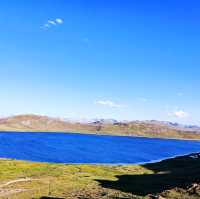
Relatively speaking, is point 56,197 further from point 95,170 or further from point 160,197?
point 95,170

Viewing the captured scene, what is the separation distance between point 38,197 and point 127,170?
2447 inches

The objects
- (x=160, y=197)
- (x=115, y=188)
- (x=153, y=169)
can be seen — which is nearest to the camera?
(x=160, y=197)

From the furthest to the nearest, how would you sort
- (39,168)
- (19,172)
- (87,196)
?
(39,168), (19,172), (87,196)

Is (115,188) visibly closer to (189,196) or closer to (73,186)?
(73,186)

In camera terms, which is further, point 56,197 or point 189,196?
point 56,197

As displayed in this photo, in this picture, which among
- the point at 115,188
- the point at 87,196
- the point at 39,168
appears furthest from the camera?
the point at 39,168

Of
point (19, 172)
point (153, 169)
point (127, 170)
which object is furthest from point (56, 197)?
point (153, 169)

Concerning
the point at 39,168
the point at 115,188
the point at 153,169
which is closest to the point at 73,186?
the point at 115,188

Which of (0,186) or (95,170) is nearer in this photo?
(0,186)

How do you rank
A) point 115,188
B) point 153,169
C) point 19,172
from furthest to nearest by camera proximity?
point 153,169, point 19,172, point 115,188

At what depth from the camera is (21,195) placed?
7112cm

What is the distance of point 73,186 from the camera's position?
82.7 metres

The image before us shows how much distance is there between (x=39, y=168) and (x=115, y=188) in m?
45.8

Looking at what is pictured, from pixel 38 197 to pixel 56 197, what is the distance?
10.6 ft
